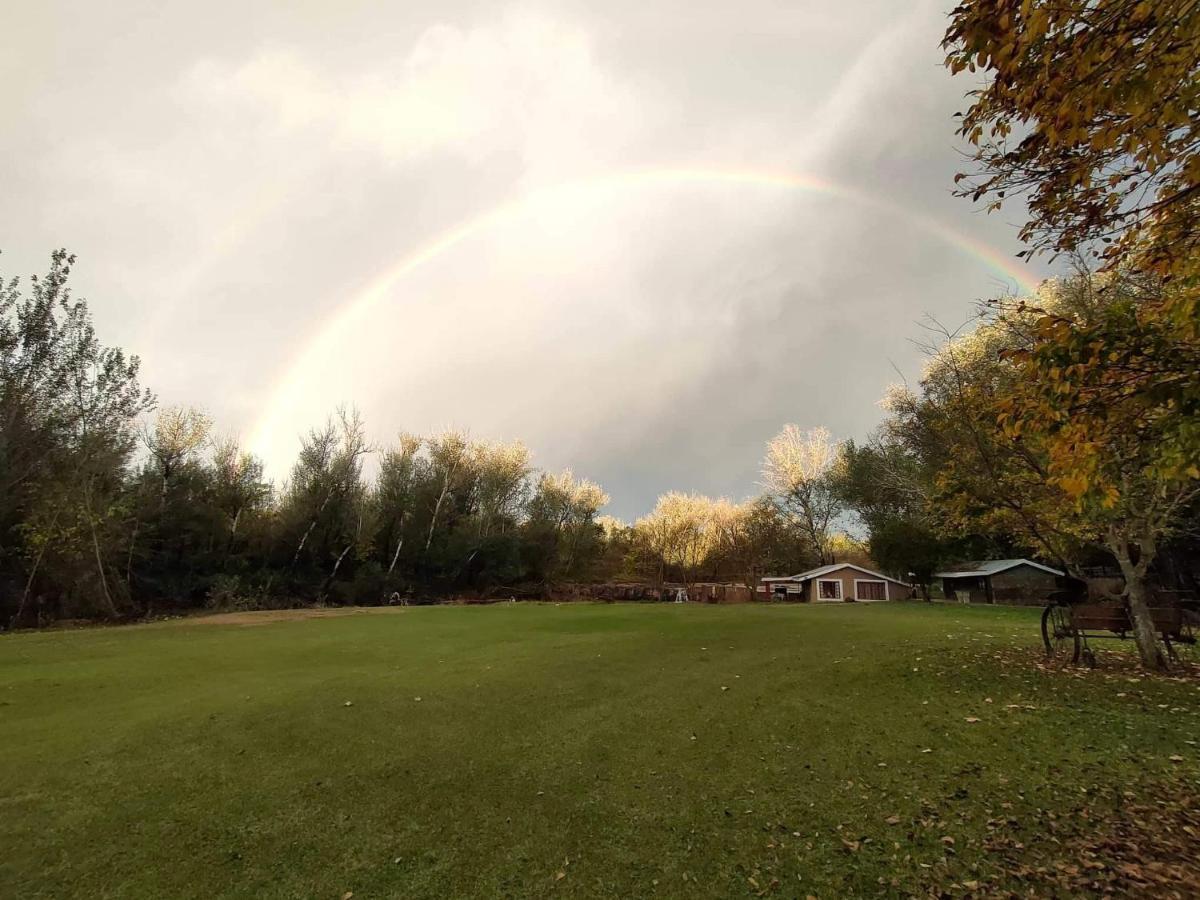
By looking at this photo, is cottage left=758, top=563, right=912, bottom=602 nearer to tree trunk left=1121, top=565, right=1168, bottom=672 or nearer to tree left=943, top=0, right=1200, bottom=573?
tree trunk left=1121, top=565, right=1168, bottom=672

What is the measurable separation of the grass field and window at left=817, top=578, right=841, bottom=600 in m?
37.6

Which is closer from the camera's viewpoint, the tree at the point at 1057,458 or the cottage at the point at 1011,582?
the tree at the point at 1057,458

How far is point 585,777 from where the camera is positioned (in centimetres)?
609

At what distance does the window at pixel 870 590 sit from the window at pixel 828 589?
138 centimetres

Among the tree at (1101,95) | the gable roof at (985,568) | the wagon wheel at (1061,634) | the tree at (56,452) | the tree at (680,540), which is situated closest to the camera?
the tree at (1101,95)

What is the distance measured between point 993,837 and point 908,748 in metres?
1.97

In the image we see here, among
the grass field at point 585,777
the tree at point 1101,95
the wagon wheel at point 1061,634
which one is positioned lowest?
the grass field at point 585,777

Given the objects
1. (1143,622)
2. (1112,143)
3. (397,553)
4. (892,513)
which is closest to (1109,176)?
(1112,143)

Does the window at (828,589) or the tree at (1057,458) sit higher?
the tree at (1057,458)

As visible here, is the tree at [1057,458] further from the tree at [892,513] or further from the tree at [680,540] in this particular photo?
the tree at [680,540]

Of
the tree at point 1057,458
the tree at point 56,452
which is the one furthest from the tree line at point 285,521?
the tree at point 1057,458

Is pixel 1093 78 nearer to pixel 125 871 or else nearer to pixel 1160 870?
pixel 1160 870

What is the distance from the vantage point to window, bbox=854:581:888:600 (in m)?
46.7

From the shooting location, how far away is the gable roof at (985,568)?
4025 cm
